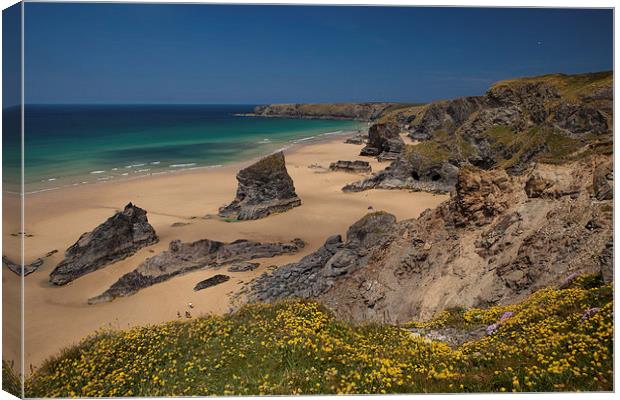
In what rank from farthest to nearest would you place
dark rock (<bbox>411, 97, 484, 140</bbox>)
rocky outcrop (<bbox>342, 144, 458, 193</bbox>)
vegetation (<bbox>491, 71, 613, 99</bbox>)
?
dark rock (<bbox>411, 97, 484, 140</bbox>)
rocky outcrop (<bbox>342, 144, 458, 193</bbox>)
vegetation (<bbox>491, 71, 613, 99</bbox>)

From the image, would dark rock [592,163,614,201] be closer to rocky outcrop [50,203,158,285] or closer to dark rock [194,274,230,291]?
dark rock [194,274,230,291]

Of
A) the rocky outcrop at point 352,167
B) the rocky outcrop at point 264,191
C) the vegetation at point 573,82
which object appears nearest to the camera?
the vegetation at point 573,82

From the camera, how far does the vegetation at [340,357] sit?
685 centimetres

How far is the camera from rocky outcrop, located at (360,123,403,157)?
55.5m

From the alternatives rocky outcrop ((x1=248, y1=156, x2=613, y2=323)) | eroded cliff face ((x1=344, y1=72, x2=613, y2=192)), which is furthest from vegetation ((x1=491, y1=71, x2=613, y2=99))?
rocky outcrop ((x1=248, y1=156, x2=613, y2=323))

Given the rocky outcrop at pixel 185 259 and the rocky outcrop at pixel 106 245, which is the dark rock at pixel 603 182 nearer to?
the rocky outcrop at pixel 185 259

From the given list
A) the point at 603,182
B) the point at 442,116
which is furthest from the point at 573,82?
the point at 442,116

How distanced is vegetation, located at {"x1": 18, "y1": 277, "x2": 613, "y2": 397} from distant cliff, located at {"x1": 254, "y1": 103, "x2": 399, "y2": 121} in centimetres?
14114

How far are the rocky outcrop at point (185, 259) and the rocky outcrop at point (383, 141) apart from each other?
37.2m

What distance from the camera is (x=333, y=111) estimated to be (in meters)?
167

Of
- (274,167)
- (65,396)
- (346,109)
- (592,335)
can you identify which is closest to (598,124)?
(274,167)

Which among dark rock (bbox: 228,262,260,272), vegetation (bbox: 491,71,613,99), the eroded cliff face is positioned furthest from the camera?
vegetation (bbox: 491,71,613,99)

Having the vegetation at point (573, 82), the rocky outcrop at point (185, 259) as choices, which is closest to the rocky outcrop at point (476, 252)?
the rocky outcrop at point (185, 259)

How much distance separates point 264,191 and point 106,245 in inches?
436
